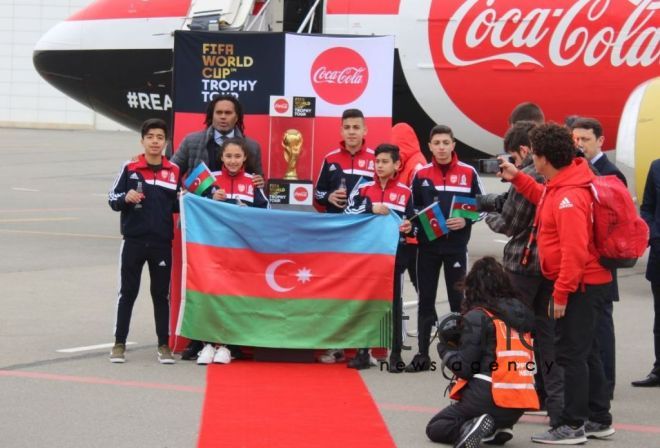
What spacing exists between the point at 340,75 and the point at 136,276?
271 cm

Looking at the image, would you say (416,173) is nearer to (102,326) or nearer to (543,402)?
(543,402)

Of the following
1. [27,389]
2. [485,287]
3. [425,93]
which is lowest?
[27,389]

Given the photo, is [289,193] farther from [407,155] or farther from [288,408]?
[288,408]

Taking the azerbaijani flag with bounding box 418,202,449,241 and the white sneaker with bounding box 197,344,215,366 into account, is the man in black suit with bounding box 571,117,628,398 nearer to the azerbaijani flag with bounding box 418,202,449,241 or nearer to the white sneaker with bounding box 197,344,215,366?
the azerbaijani flag with bounding box 418,202,449,241

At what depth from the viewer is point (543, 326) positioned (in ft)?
25.7

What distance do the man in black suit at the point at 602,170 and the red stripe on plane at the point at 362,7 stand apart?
22.8 feet

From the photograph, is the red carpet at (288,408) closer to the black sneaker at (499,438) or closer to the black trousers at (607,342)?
the black sneaker at (499,438)

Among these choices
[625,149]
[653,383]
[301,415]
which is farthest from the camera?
[625,149]

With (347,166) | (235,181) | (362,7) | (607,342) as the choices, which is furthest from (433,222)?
(362,7)

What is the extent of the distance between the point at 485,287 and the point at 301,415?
4.72 feet

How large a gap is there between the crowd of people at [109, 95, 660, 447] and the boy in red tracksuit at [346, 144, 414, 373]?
10 millimetres

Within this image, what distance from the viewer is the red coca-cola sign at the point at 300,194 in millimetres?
10930

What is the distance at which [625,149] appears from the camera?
13680mm

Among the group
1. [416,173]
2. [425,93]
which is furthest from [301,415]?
[425,93]
